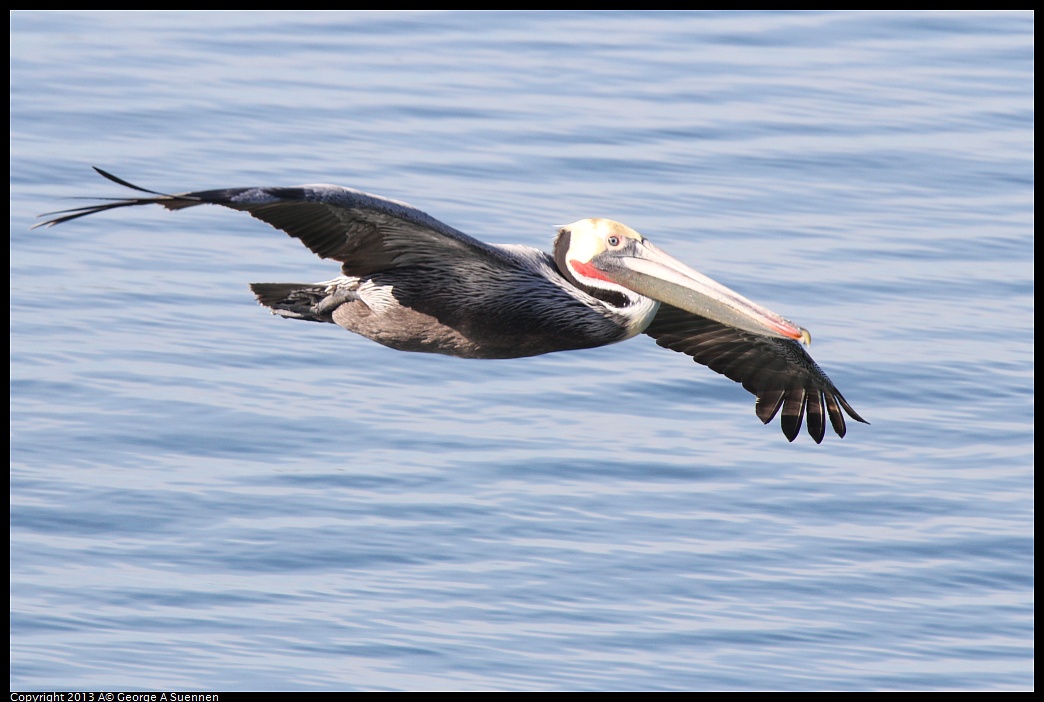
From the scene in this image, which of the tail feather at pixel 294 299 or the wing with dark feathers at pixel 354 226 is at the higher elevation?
the wing with dark feathers at pixel 354 226

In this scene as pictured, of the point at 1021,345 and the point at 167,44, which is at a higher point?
the point at 167,44

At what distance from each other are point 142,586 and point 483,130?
751cm

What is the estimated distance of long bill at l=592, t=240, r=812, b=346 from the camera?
805cm

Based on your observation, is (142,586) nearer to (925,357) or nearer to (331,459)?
(331,459)

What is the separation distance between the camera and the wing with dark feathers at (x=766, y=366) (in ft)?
33.3

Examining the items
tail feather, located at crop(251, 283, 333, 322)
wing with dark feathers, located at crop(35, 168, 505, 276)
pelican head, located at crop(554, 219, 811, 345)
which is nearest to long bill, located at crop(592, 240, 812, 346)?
pelican head, located at crop(554, 219, 811, 345)

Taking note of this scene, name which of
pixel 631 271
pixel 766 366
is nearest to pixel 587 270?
pixel 631 271

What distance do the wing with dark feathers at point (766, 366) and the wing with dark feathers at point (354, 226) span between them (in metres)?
2.11

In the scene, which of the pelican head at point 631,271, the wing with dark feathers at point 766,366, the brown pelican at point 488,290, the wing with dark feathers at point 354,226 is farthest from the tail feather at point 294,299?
the wing with dark feathers at point 766,366

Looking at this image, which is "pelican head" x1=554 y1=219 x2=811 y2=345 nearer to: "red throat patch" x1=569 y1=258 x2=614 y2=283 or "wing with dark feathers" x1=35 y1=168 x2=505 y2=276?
"red throat patch" x1=569 y1=258 x2=614 y2=283

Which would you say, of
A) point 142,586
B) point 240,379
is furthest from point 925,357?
point 142,586

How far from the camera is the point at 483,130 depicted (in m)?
17.2

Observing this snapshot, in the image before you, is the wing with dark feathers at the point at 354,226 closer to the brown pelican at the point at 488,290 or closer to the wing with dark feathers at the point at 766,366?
the brown pelican at the point at 488,290
